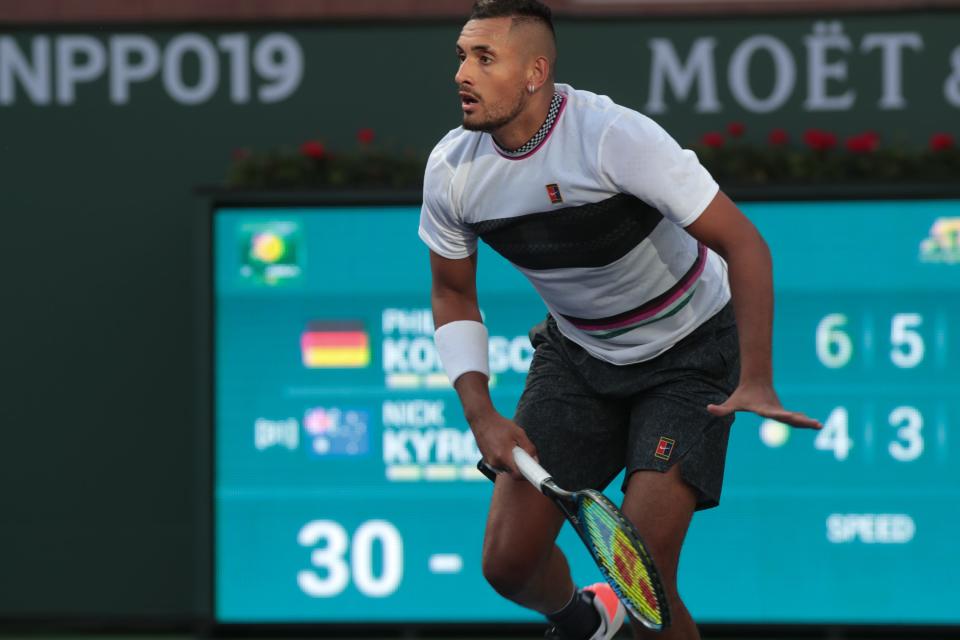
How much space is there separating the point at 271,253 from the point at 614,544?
299 centimetres

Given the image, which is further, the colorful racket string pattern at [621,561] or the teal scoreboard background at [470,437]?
the teal scoreboard background at [470,437]

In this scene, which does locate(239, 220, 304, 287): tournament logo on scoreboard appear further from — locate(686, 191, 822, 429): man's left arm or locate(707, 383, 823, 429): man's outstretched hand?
locate(707, 383, 823, 429): man's outstretched hand

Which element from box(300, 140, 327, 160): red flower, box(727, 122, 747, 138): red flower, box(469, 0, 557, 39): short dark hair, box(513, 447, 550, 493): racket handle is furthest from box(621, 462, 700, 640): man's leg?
box(300, 140, 327, 160): red flower

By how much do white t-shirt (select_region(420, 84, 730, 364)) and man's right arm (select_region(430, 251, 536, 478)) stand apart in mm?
60

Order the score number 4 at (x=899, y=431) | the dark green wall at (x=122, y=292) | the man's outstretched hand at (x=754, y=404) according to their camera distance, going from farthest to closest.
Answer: the dark green wall at (x=122, y=292), the score number 4 at (x=899, y=431), the man's outstretched hand at (x=754, y=404)

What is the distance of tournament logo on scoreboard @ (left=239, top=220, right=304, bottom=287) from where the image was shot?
6.46 m

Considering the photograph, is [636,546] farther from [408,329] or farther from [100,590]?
[100,590]

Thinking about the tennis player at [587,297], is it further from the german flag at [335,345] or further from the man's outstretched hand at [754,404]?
the german flag at [335,345]

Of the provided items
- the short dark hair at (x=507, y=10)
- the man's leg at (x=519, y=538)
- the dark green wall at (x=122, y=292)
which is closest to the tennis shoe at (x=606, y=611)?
the man's leg at (x=519, y=538)

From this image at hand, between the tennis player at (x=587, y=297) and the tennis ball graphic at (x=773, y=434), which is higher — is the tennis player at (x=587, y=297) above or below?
above

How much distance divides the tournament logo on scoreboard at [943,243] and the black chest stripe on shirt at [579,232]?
2581 mm

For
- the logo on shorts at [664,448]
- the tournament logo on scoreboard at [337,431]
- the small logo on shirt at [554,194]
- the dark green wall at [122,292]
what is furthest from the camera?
the dark green wall at [122,292]

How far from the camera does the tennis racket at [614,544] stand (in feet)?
12.0

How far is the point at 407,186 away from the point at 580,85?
2.82 feet
